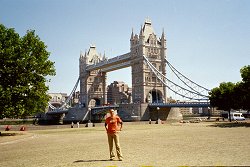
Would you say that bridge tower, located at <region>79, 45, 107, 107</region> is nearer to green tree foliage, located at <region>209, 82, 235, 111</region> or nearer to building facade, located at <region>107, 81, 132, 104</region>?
building facade, located at <region>107, 81, 132, 104</region>

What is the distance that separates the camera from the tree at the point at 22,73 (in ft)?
80.1

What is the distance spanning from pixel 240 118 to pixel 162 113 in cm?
2317

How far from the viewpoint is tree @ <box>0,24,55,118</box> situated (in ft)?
80.1

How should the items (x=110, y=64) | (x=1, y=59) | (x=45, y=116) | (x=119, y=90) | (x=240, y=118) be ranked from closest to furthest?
(x=1, y=59), (x=240, y=118), (x=110, y=64), (x=45, y=116), (x=119, y=90)

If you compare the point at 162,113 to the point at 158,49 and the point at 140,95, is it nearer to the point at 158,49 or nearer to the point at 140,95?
the point at 140,95

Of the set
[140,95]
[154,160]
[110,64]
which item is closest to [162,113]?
[140,95]

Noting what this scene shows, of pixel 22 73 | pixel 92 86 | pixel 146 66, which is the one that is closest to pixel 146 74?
pixel 146 66

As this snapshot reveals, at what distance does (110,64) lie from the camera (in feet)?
334

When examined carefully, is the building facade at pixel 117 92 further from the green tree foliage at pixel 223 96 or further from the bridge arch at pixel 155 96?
the green tree foliage at pixel 223 96

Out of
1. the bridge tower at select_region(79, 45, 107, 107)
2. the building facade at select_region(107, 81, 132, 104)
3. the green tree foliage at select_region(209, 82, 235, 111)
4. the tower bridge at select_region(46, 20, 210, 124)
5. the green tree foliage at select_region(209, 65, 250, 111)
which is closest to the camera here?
the green tree foliage at select_region(209, 65, 250, 111)

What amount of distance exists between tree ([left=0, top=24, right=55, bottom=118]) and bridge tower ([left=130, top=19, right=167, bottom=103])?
2366 inches

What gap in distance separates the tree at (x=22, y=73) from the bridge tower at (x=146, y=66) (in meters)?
60.1

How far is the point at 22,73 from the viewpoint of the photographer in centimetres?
2542

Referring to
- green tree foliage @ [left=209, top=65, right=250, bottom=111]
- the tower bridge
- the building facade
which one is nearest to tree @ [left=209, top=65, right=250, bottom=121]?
green tree foliage @ [left=209, top=65, right=250, bottom=111]
